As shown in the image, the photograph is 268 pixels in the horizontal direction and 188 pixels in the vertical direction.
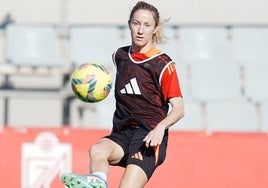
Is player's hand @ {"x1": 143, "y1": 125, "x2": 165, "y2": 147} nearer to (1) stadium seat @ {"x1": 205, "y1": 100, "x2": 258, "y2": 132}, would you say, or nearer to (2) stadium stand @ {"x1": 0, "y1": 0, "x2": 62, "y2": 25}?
(1) stadium seat @ {"x1": 205, "y1": 100, "x2": 258, "y2": 132}

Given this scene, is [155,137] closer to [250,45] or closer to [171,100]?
[171,100]

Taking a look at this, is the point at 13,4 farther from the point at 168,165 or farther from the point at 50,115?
the point at 168,165

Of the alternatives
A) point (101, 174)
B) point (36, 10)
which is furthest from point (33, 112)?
point (101, 174)

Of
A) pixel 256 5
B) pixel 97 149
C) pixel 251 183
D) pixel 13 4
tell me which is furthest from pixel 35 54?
pixel 97 149

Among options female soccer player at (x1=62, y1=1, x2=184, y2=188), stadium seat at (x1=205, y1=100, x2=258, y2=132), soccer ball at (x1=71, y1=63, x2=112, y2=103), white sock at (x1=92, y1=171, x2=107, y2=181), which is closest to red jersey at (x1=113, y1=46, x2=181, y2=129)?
female soccer player at (x1=62, y1=1, x2=184, y2=188)

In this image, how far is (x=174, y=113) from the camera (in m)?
5.32

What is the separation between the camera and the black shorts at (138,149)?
5384 millimetres

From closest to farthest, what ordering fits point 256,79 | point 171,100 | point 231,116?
1. point 171,100
2. point 231,116
3. point 256,79

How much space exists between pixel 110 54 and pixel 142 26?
649 centimetres

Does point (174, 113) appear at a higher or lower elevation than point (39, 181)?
higher

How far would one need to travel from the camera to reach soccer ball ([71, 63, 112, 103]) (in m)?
5.55

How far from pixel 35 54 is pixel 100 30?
110 centimetres

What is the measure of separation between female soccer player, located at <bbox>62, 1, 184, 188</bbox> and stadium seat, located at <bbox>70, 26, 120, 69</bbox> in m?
6.24

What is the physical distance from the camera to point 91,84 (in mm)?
5543
